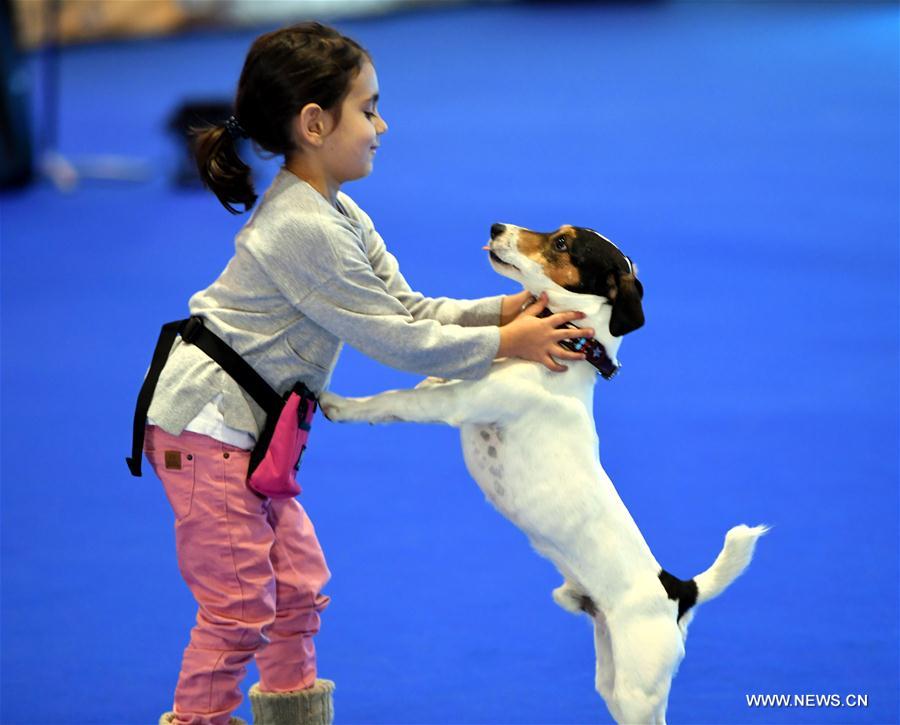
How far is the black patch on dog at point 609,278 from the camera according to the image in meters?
2.26

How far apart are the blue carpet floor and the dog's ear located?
102cm

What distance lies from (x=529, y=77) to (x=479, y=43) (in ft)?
4.23

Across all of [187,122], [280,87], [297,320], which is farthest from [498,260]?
[187,122]

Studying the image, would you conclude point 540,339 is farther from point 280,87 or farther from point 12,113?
point 12,113

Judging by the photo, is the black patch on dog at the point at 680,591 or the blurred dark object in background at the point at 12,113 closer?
the black patch on dog at the point at 680,591

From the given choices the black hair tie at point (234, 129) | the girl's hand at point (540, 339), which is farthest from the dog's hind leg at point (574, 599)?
the black hair tie at point (234, 129)

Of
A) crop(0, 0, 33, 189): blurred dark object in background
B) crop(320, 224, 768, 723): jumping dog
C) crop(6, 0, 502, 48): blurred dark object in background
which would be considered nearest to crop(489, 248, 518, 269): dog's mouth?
crop(320, 224, 768, 723): jumping dog

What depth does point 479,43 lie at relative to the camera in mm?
10547

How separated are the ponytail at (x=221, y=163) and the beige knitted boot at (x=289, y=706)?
0.96 m

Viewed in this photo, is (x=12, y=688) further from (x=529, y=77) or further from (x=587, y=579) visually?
(x=529, y=77)

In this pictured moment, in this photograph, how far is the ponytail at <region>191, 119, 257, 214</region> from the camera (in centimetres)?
226

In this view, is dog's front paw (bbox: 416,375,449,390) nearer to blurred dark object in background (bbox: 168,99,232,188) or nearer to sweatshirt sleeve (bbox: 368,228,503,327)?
sweatshirt sleeve (bbox: 368,228,503,327)

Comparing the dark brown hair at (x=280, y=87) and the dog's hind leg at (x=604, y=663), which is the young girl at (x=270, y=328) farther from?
the dog's hind leg at (x=604, y=663)

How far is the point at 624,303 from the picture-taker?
2.25 m
